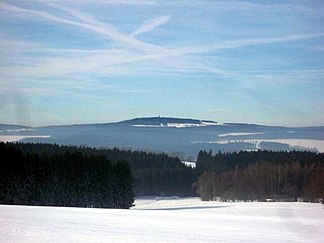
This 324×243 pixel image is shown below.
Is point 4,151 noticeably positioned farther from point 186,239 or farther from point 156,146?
point 186,239

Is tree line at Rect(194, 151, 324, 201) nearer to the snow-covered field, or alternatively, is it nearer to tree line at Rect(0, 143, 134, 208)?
the snow-covered field

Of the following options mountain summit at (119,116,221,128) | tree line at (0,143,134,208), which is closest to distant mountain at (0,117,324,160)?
mountain summit at (119,116,221,128)

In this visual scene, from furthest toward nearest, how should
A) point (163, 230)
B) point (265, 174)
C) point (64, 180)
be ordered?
1. point (64, 180)
2. point (265, 174)
3. point (163, 230)

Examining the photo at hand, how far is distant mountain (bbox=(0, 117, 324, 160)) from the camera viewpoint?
1502cm

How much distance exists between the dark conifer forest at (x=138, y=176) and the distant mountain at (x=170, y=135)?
1747 mm

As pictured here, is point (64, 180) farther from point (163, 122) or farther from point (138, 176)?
point (163, 122)

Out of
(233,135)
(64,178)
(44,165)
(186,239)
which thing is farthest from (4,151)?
(186,239)

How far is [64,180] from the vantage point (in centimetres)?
3181

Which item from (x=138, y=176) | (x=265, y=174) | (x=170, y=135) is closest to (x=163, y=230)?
(x=170, y=135)

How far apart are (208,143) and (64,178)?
55.8 feet

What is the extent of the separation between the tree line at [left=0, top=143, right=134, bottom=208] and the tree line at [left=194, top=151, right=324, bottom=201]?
6.27 m

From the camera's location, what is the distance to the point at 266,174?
2294 centimetres

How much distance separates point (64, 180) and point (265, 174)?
12.7 m

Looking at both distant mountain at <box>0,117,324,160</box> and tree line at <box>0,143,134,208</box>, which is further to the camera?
tree line at <box>0,143,134,208</box>
